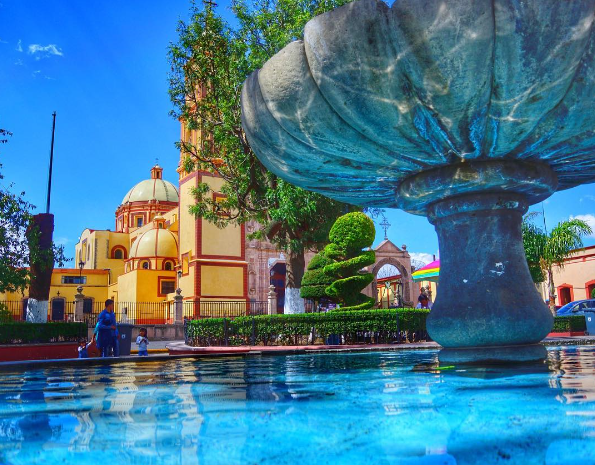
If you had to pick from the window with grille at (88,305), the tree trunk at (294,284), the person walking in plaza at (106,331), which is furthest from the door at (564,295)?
A: the window with grille at (88,305)

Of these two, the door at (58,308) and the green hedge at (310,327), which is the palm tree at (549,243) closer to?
the green hedge at (310,327)

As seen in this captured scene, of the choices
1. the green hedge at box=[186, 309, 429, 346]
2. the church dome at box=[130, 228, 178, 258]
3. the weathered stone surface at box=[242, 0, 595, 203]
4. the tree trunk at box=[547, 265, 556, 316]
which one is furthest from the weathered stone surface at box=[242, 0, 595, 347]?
the church dome at box=[130, 228, 178, 258]

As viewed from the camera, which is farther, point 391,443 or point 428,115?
point 428,115

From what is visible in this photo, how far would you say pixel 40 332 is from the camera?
1416cm

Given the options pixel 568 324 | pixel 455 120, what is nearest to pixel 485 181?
pixel 455 120

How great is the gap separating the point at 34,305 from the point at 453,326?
1837cm

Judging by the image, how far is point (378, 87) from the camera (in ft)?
11.1

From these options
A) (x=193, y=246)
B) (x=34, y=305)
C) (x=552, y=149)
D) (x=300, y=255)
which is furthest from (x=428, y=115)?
(x=193, y=246)

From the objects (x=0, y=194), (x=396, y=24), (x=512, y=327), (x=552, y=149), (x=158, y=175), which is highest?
(x=158, y=175)

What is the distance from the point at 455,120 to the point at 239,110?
12556 millimetres

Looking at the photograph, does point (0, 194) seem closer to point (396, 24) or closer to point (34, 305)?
point (34, 305)

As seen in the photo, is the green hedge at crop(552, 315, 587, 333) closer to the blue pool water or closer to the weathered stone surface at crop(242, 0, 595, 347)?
the weathered stone surface at crop(242, 0, 595, 347)

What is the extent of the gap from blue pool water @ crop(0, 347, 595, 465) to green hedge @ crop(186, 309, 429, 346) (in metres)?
10.9

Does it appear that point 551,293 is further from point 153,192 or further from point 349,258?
point 153,192
